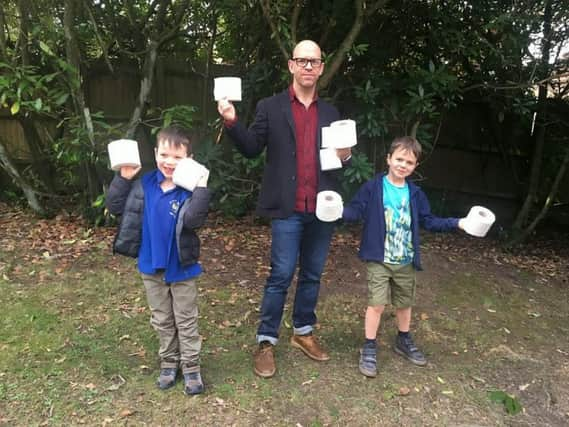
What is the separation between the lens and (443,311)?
457 centimetres

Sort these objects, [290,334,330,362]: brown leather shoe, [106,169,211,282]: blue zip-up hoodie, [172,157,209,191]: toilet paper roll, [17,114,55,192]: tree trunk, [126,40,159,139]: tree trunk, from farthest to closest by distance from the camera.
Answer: [17,114,55,192]: tree trunk → [126,40,159,139]: tree trunk → [290,334,330,362]: brown leather shoe → [106,169,211,282]: blue zip-up hoodie → [172,157,209,191]: toilet paper roll

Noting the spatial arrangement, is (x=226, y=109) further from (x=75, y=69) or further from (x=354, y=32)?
(x=75, y=69)

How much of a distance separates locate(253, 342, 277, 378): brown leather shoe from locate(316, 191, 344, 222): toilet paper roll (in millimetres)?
1074

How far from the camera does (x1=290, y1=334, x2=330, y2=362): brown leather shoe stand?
3.67 metres

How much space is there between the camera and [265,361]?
3.47 meters

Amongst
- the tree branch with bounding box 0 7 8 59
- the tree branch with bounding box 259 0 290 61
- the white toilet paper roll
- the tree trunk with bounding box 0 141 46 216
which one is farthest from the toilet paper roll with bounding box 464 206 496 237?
the tree trunk with bounding box 0 141 46 216

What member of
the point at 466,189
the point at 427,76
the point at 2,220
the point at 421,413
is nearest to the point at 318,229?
the point at 421,413

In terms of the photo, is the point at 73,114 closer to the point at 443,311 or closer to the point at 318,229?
the point at 318,229

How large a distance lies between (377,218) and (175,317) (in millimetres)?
1415

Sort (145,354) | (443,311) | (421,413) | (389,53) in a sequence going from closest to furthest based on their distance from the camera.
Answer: (421,413), (145,354), (443,311), (389,53)

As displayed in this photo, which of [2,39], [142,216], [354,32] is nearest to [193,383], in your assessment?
[142,216]

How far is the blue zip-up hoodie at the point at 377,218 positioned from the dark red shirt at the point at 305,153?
0.87ft

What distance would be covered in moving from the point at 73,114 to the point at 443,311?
4208mm

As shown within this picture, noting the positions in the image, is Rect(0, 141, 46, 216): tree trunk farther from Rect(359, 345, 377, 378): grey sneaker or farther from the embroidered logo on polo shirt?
Rect(359, 345, 377, 378): grey sneaker
